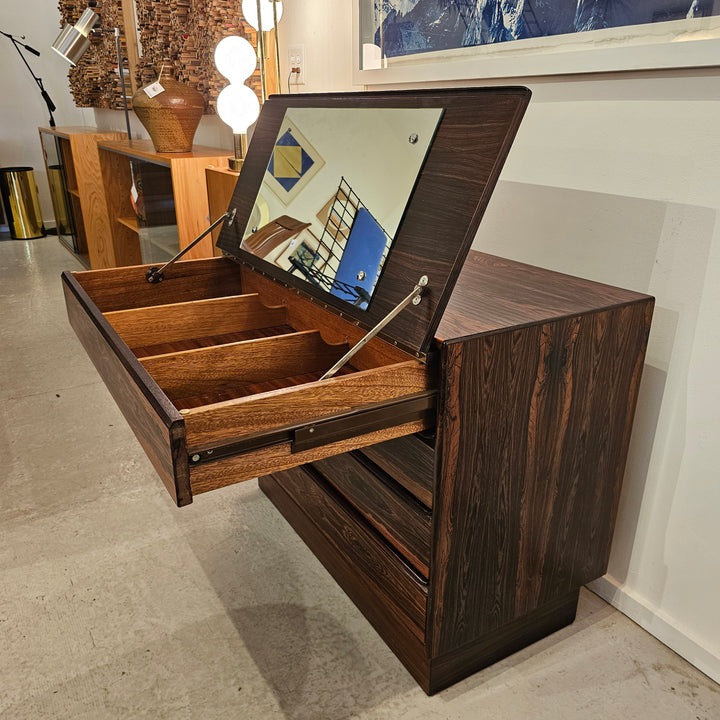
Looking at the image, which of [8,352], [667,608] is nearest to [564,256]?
[667,608]

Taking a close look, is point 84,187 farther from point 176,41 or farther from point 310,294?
point 310,294

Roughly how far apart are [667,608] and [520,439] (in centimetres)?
68

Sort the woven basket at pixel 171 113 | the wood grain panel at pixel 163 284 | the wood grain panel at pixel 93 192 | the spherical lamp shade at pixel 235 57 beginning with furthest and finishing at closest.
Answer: the wood grain panel at pixel 93 192 < the woven basket at pixel 171 113 < the spherical lamp shade at pixel 235 57 < the wood grain panel at pixel 163 284

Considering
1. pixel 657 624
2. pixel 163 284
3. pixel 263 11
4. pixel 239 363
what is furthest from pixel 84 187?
pixel 657 624

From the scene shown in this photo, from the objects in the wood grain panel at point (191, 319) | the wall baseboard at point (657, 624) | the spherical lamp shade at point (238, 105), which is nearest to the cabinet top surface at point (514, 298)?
the wood grain panel at point (191, 319)

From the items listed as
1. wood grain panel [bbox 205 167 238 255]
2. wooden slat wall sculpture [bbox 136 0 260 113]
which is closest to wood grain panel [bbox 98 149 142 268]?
wooden slat wall sculpture [bbox 136 0 260 113]

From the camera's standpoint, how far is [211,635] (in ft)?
5.06

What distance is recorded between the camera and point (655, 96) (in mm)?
1280

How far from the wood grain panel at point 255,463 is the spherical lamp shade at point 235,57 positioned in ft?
5.37

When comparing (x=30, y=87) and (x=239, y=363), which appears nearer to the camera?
(x=239, y=363)

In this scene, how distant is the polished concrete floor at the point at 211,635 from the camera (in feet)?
4.46

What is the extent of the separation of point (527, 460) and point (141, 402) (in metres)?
0.72

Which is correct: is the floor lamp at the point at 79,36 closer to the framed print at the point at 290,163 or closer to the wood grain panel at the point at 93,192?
the wood grain panel at the point at 93,192

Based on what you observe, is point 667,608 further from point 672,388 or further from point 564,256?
point 564,256
